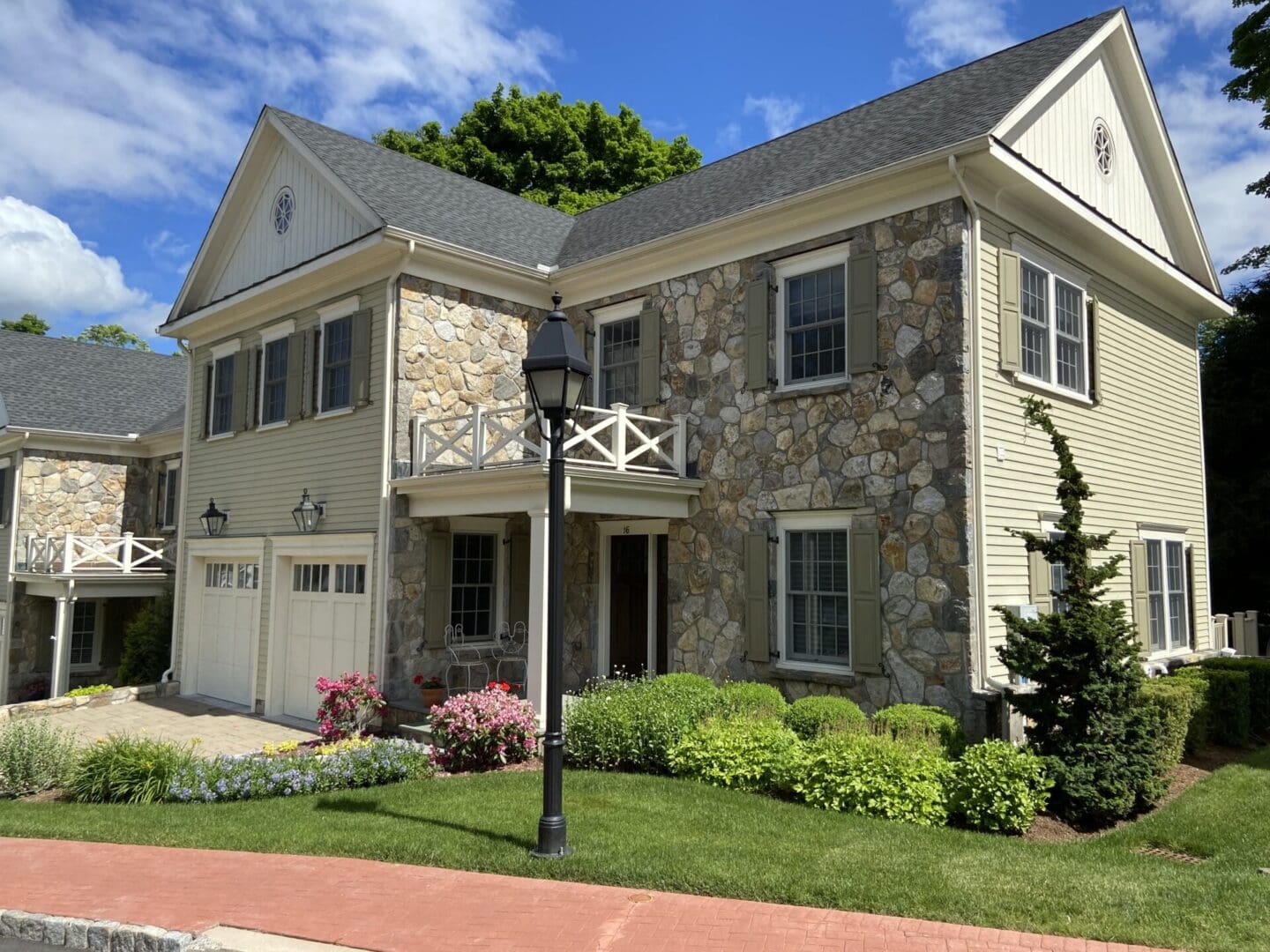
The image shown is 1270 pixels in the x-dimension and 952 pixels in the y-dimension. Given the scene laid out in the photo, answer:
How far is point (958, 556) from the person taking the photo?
32.2ft

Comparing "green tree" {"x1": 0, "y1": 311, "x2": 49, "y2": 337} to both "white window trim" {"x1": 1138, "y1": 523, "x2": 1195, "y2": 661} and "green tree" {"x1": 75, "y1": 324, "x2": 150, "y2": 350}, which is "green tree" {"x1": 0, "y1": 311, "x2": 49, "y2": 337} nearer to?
"green tree" {"x1": 75, "y1": 324, "x2": 150, "y2": 350}

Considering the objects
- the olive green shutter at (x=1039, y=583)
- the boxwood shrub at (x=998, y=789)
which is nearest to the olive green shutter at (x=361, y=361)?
the olive green shutter at (x=1039, y=583)

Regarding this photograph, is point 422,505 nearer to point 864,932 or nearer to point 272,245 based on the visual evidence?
point 272,245

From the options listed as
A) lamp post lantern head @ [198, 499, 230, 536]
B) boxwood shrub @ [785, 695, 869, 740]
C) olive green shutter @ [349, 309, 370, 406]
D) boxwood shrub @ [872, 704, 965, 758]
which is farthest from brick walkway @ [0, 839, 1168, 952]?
lamp post lantern head @ [198, 499, 230, 536]

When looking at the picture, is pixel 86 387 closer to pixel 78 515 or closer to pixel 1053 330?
pixel 78 515

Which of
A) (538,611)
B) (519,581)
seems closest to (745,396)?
(538,611)

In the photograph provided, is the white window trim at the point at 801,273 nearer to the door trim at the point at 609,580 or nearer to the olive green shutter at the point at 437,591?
the door trim at the point at 609,580

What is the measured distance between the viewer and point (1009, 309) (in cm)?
1062

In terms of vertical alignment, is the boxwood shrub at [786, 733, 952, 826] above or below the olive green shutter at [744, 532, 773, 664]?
below

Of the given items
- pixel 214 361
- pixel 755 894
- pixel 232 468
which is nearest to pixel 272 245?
pixel 214 361

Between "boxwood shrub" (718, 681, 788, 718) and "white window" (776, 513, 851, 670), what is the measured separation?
0.91m

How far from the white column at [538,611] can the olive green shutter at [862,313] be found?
13.5ft

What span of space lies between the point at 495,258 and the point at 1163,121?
409 inches

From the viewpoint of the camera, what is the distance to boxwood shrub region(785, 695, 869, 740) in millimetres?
9188
